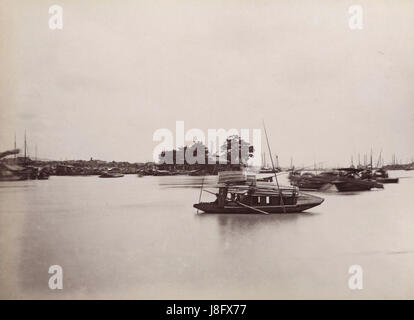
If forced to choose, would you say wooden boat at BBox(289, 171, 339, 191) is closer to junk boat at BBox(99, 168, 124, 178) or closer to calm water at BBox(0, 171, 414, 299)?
calm water at BBox(0, 171, 414, 299)

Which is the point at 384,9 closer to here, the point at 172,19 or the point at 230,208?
the point at 172,19

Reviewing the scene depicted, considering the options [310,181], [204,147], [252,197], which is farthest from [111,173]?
[310,181]

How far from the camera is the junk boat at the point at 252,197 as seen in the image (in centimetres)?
384

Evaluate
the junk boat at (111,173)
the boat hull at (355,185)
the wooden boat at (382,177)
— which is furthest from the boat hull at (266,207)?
the junk boat at (111,173)

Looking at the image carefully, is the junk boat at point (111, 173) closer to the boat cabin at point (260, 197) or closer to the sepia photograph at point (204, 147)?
the sepia photograph at point (204, 147)

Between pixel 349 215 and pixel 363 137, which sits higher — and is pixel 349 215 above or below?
below

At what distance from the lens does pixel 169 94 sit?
3.84 m

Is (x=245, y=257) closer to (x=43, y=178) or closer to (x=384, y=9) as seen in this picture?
(x=43, y=178)

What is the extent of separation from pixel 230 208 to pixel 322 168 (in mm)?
847

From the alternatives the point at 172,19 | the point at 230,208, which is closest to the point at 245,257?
the point at 230,208

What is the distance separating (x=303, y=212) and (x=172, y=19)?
194 cm

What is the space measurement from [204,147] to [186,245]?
2.69 feet

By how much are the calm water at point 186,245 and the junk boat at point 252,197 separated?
8cm
